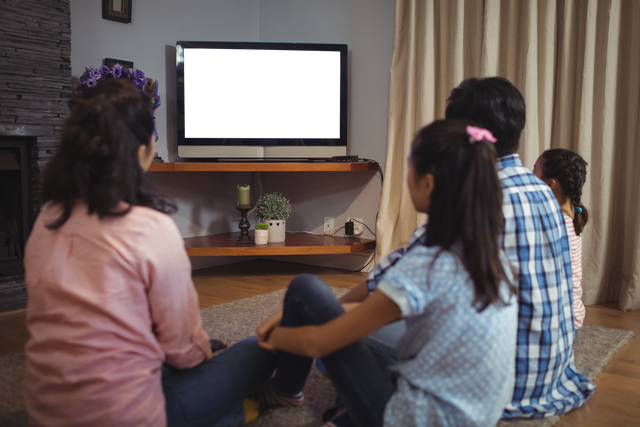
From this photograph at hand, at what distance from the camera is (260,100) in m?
2.94

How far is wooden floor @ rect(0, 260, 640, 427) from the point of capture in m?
1.33

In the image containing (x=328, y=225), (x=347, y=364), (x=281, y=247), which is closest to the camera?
(x=347, y=364)

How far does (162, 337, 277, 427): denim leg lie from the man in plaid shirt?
557 mm

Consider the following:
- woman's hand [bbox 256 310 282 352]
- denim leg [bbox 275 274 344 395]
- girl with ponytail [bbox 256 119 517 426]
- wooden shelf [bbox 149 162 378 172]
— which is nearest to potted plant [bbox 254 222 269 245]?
wooden shelf [bbox 149 162 378 172]

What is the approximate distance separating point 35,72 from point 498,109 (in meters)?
1.99

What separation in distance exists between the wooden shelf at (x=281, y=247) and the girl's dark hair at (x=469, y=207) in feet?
6.20

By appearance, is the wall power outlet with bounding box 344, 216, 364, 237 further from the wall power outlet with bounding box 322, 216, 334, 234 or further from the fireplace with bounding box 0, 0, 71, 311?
→ the fireplace with bounding box 0, 0, 71, 311

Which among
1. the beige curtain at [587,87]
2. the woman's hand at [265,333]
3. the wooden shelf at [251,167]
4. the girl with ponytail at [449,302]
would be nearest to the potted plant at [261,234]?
the wooden shelf at [251,167]

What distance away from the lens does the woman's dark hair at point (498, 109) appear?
1.10m

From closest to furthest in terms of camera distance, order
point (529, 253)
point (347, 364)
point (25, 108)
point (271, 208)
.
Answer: point (347, 364) < point (529, 253) < point (25, 108) < point (271, 208)

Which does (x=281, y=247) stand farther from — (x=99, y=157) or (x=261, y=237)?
(x=99, y=157)

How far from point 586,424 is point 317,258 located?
2.12 meters

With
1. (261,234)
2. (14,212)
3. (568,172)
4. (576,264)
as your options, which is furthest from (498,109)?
(14,212)

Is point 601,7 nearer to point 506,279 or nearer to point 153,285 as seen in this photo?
point 506,279
